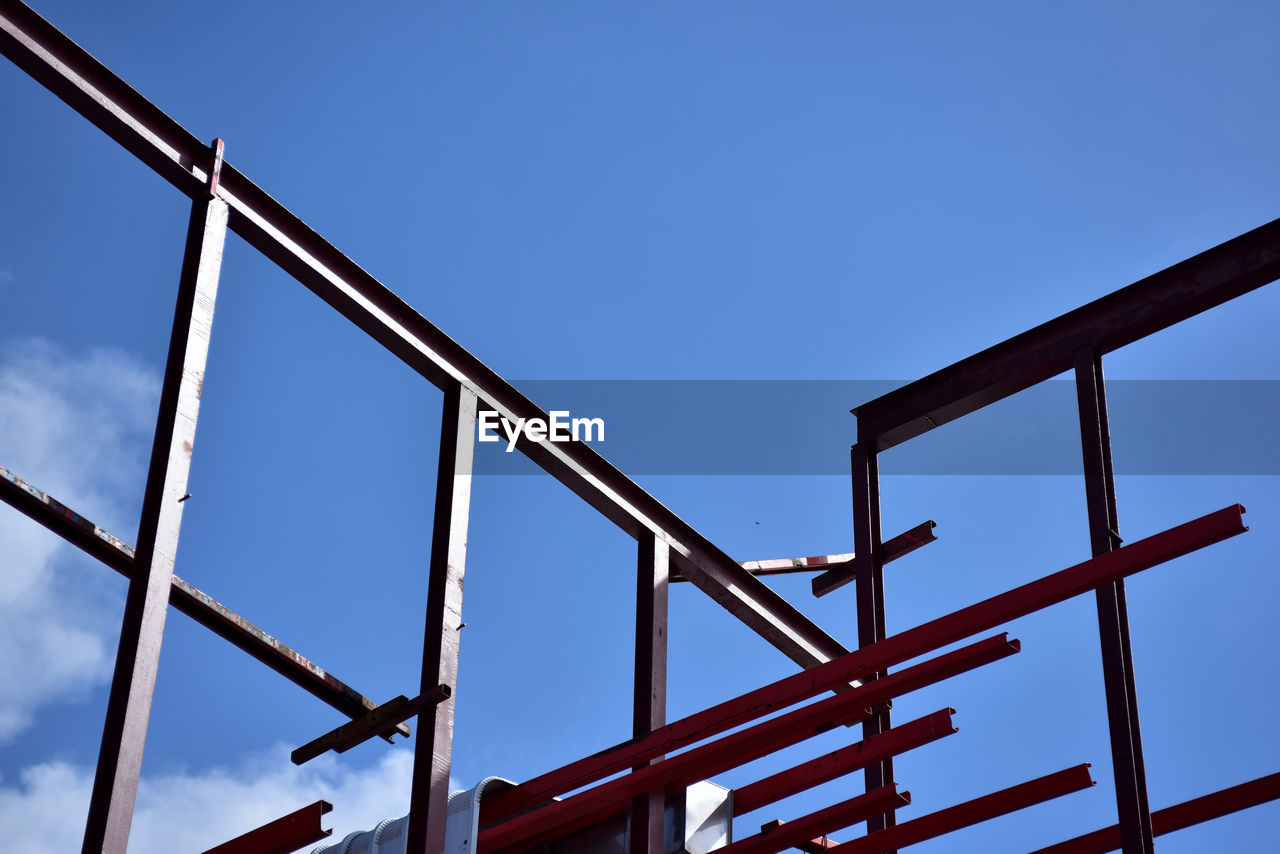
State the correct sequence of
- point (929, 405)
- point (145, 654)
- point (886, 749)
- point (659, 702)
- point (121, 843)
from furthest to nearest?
point (929, 405) < point (659, 702) < point (886, 749) < point (145, 654) < point (121, 843)

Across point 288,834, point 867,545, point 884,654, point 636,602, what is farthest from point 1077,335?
point 288,834

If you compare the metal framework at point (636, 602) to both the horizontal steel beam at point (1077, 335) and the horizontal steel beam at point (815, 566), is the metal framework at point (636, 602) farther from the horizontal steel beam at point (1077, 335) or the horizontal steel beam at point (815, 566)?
the horizontal steel beam at point (815, 566)

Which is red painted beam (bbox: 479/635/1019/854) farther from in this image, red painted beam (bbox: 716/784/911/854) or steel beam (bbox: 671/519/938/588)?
steel beam (bbox: 671/519/938/588)

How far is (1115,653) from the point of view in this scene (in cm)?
941

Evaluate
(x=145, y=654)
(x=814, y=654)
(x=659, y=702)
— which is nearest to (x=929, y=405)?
(x=814, y=654)

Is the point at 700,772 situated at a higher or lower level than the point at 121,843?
higher

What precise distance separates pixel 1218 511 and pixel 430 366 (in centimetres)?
508

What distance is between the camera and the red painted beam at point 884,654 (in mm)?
8250

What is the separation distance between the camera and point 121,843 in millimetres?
7164

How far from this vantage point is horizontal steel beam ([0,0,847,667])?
8.55 metres

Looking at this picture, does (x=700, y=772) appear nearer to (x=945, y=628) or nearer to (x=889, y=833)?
(x=889, y=833)

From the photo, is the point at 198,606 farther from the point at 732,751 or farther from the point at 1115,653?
the point at 1115,653

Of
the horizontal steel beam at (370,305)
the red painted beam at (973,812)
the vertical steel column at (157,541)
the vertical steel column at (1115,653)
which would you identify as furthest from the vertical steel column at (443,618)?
the vertical steel column at (1115,653)

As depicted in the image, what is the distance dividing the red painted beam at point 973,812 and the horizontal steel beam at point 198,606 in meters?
3.31
